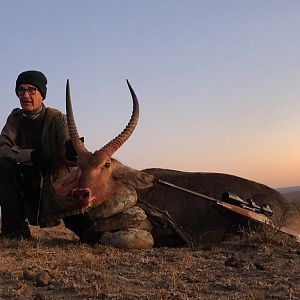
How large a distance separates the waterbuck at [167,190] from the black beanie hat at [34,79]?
0.51 meters

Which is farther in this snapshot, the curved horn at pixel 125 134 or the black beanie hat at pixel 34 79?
the black beanie hat at pixel 34 79

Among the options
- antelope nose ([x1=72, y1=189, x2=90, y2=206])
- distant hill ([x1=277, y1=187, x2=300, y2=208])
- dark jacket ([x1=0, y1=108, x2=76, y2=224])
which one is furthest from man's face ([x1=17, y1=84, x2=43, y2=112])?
distant hill ([x1=277, y1=187, x2=300, y2=208])

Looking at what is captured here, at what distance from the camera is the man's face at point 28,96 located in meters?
5.56

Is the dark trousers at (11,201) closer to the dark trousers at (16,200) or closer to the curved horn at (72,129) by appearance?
the dark trousers at (16,200)

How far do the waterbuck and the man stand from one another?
1.21 ft

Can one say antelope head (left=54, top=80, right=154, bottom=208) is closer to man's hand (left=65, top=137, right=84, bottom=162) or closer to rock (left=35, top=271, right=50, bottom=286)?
man's hand (left=65, top=137, right=84, bottom=162)

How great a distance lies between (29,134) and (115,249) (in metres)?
1.66

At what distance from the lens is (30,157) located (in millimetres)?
5324

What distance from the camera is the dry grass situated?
10.1ft

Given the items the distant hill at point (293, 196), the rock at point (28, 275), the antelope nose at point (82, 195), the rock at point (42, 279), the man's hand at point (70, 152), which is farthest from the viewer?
the distant hill at point (293, 196)

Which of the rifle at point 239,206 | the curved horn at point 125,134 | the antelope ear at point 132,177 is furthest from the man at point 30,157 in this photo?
the rifle at point 239,206

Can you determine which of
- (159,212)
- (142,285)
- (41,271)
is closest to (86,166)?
(159,212)

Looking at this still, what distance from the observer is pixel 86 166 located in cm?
508

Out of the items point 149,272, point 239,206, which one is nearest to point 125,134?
point 239,206
